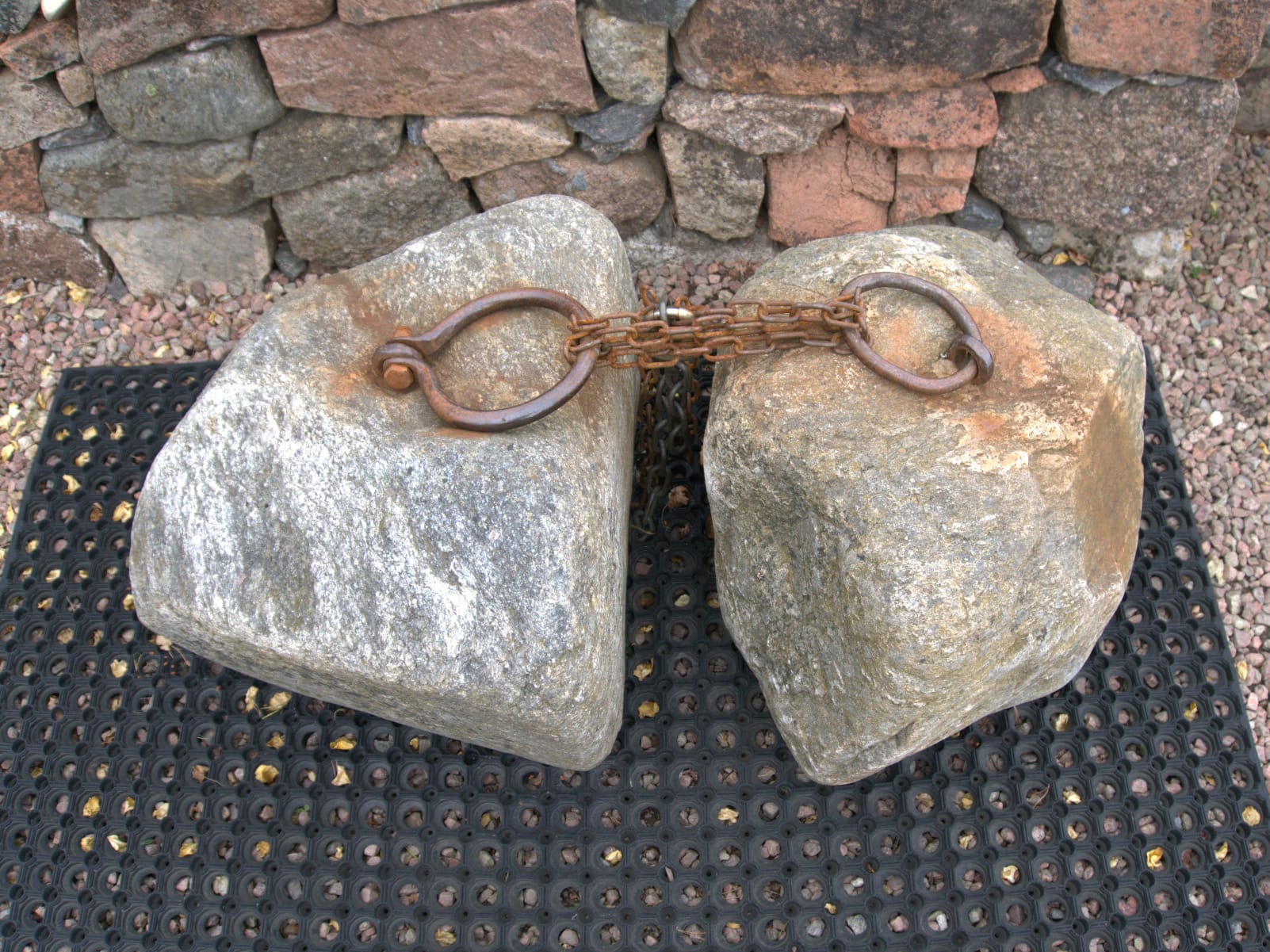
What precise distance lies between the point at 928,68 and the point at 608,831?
224 centimetres

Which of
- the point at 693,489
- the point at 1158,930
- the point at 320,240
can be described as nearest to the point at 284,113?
the point at 320,240

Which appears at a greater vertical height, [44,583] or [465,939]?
[44,583]

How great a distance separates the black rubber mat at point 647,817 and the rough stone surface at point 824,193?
1.29 m

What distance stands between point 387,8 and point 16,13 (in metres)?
1.03

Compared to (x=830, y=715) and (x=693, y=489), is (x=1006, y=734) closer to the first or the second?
(x=830, y=715)

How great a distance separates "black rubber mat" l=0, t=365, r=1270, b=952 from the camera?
212 cm

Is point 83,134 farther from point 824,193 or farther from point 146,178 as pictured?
point 824,193

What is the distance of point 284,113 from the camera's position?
283 cm

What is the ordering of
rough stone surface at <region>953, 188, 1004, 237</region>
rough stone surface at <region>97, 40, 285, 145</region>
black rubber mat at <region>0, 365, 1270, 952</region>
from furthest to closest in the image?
rough stone surface at <region>953, 188, 1004, 237</region>
rough stone surface at <region>97, 40, 285, 145</region>
black rubber mat at <region>0, 365, 1270, 952</region>

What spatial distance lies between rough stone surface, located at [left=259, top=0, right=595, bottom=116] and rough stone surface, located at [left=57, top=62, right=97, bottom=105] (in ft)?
1.79

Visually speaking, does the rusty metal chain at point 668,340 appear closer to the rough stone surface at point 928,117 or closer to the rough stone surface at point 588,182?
the rough stone surface at point 928,117

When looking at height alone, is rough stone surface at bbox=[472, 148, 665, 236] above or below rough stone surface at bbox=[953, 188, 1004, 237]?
above

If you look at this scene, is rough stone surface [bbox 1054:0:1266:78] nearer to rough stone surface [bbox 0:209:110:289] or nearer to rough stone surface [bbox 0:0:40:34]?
rough stone surface [bbox 0:0:40:34]

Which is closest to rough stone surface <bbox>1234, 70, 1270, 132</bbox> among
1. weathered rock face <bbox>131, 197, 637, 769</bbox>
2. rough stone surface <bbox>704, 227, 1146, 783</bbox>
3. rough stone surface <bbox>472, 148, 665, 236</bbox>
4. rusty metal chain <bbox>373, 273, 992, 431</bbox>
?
rough stone surface <bbox>704, 227, 1146, 783</bbox>
